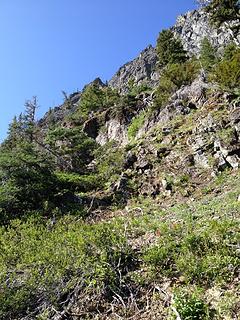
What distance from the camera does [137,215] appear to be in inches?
579

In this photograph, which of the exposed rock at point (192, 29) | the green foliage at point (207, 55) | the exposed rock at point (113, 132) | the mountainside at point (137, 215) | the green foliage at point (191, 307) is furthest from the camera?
the exposed rock at point (192, 29)

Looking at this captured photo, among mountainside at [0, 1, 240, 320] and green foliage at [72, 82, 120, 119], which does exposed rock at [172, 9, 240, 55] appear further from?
mountainside at [0, 1, 240, 320]

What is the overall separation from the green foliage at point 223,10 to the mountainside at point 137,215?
67 centimetres

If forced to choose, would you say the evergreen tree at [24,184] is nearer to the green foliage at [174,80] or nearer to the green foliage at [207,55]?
the green foliage at [174,80]

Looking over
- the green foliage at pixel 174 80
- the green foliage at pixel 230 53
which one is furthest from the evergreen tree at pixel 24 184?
the green foliage at pixel 230 53

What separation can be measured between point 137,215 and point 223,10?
63.6 ft

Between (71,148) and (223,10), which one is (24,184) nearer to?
(71,148)

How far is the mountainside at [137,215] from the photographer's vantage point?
8.27 metres

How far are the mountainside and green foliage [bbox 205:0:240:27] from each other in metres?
0.67

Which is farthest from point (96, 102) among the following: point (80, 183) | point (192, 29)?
point (192, 29)

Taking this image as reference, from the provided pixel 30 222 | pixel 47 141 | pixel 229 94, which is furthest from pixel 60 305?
pixel 47 141

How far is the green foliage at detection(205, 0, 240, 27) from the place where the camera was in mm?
26812

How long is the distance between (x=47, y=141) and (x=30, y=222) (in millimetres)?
14266

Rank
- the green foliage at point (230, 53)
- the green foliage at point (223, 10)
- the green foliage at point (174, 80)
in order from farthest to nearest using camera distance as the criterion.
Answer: the green foliage at point (174, 80) → the green foliage at point (223, 10) → the green foliage at point (230, 53)
